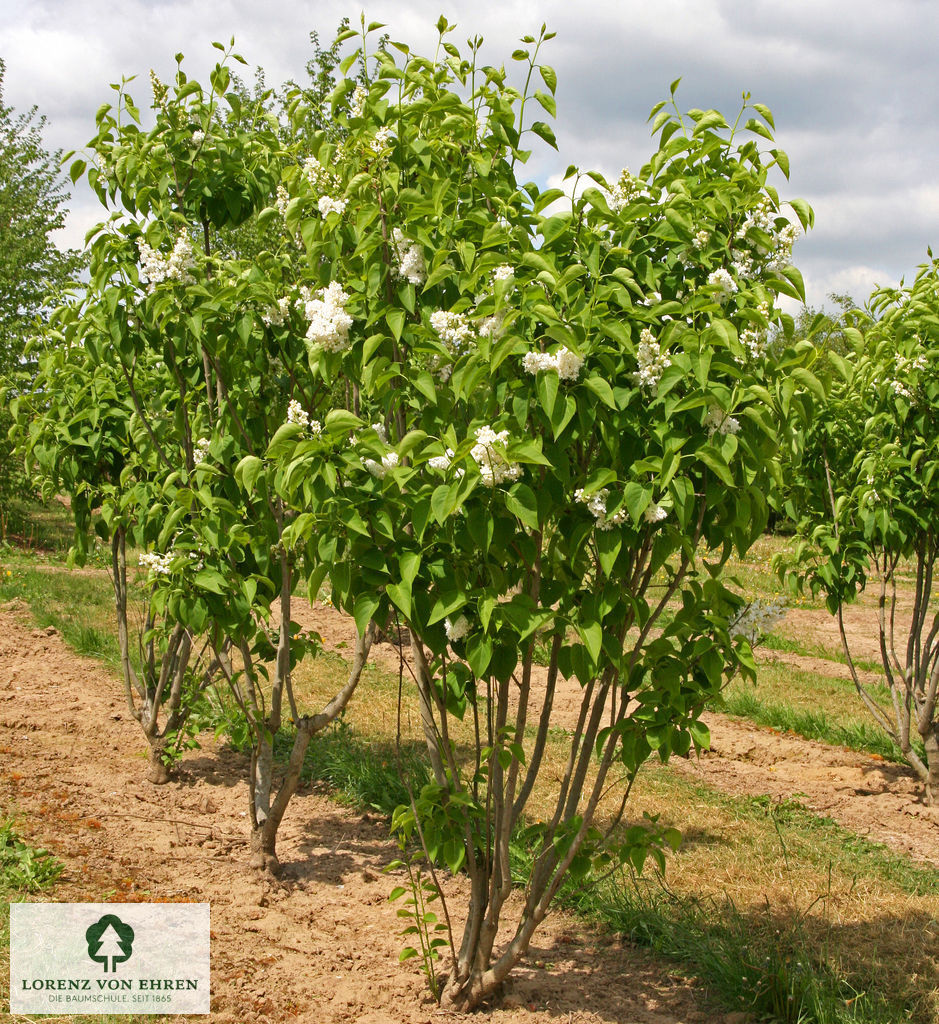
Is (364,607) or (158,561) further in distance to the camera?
(158,561)

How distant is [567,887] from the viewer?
3.65m

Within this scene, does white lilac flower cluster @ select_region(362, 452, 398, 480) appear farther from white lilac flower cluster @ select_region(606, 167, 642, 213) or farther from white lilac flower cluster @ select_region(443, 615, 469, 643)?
white lilac flower cluster @ select_region(606, 167, 642, 213)

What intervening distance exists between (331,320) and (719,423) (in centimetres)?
106

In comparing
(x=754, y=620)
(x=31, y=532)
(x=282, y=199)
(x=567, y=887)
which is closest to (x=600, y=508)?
(x=754, y=620)

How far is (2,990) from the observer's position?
260cm

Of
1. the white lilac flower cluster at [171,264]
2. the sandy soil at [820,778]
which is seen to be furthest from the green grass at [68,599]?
the white lilac flower cluster at [171,264]

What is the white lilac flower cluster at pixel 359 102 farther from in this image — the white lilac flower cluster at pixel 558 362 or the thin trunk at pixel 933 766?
the thin trunk at pixel 933 766

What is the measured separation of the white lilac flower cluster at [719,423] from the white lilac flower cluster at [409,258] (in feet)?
2.89

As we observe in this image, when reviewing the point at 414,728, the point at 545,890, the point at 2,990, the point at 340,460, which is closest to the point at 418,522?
the point at 340,460

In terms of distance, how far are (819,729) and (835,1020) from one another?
3884 millimetres

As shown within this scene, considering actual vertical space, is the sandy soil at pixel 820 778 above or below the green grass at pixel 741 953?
below

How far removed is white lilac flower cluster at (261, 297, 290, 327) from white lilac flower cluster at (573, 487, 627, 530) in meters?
1.38

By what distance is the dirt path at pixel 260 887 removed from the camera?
288 cm
